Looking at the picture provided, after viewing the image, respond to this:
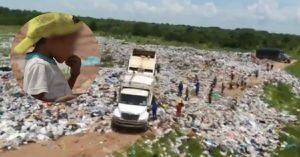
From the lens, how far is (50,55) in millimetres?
1922

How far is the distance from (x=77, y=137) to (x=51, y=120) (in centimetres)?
183

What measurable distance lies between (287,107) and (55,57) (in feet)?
117

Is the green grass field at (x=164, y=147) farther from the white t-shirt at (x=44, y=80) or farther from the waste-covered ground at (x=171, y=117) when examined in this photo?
the white t-shirt at (x=44, y=80)

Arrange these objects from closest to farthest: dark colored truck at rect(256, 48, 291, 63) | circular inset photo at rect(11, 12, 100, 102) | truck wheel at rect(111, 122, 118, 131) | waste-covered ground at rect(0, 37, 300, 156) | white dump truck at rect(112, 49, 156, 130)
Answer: circular inset photo at rect(11, 12, 100, 102)
waste-covered ground at rect(0, 37, 300, 156)
white dump truck at rect(112, 49, 156, 130)
truck wheel at rect(111, 122, 118, 131)
dark colored truck at rect(256, 48, 291, 63)

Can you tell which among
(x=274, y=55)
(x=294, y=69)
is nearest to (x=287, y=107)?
(x=294, y=69)

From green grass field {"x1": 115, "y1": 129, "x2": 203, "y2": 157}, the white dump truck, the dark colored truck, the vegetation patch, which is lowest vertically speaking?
the vegetation patch

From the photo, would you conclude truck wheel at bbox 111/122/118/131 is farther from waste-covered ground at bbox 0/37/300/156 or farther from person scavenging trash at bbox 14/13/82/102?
person scavenging trash at bbox 14/13/82/102

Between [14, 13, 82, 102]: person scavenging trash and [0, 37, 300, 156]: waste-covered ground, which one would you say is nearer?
[14, 13, 82, 102]: person scavenging trash

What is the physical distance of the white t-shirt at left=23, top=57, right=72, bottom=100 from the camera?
1798mm

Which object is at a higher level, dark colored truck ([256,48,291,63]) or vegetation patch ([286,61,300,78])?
dark colored truck ([256,48,291,63])

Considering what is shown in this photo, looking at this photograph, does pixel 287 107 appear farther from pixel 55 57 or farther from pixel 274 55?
pixel 55 57

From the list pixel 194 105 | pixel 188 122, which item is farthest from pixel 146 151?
pixel 194 105

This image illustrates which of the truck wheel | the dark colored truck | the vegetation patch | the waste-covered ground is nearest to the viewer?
the waste-covered ground

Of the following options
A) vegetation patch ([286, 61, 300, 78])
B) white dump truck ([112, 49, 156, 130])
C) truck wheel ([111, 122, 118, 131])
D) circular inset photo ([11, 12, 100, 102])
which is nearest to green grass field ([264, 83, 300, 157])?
white dump truck ([112, 49, 156, 130])
